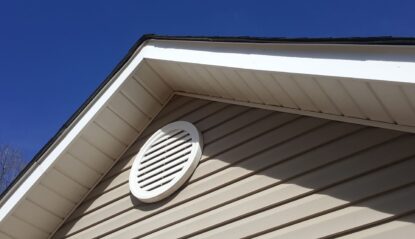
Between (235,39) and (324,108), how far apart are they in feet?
2.68

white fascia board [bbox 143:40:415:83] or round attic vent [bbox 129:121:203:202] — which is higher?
white fascia board [bbox 143:40:415:83]

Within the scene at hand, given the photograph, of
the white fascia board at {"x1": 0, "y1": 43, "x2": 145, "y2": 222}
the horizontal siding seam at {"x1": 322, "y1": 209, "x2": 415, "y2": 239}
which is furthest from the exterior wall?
the white fascia board at {"x1": 0, "y1": 43, "x2": 145, "y2": 222}

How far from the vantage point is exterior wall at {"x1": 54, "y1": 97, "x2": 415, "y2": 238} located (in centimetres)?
314

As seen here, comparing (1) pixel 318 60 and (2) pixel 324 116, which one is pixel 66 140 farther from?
(1) pixel 318 60

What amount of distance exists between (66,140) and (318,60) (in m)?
2.70

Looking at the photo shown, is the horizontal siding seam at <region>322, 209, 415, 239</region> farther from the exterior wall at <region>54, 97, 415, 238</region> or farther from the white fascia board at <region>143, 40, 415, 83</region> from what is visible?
the white fascia board at <region>143, 40, 415, 83</region>

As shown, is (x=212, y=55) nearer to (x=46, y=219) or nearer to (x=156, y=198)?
(x=156, y=198)

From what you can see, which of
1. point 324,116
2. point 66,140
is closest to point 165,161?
point 66,140

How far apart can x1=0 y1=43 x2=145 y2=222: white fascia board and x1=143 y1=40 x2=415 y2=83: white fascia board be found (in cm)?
79

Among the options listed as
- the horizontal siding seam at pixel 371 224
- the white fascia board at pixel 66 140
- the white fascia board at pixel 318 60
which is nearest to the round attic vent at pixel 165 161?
the white fascia board at pixel 66 140

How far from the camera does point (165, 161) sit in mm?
4641

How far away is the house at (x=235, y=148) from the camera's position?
3.08 meters

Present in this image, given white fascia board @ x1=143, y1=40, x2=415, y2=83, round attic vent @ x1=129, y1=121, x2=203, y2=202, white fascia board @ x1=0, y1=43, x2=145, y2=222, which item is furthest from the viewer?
white fascia board @ x1=0, y1=43, x2=145, y2=222

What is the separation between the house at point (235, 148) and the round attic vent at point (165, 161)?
13 mm
